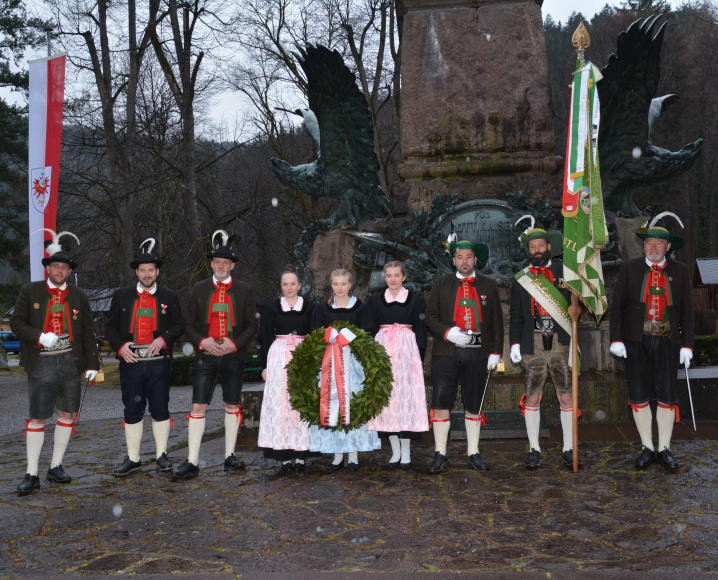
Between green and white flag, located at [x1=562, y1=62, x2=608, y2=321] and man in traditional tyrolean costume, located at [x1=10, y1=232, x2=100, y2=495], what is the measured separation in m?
3.96

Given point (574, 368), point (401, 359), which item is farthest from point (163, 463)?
point (574, 368)

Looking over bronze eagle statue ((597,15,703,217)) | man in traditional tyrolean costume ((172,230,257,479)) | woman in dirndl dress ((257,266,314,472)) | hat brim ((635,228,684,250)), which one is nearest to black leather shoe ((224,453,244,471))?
man in traditional tyrolean costume ((172,230,257,479))

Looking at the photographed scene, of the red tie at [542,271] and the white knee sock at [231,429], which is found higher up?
the red tie at [542,271]

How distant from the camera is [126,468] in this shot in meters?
6.35

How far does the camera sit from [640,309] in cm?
620

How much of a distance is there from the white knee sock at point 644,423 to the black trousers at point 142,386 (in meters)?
3.80

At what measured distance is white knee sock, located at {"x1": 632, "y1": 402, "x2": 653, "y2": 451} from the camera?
6.12 metres

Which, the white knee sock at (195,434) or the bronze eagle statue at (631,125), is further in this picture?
the bronze eagle statue at (631,125)

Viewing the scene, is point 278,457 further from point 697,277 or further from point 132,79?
point 697,277

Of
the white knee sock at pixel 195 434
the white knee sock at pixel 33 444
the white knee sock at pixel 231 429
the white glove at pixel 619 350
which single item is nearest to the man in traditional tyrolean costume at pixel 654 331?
the white glove at pixel 619 350

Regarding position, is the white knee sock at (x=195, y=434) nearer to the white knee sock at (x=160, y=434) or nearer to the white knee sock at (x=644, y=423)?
the white knee sock at (x=160, y=434)

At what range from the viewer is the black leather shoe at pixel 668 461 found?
19.1 feet

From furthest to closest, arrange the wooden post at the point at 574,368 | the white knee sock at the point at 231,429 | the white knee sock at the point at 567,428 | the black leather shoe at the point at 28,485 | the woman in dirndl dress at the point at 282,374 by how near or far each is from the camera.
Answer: the white knee sock at the point at 231,429 < the woman in dirndl dress at the point at 282,374 < the white knee sock at the point at 567,428 < the wooden post at the point at 574,368 < the black leather shoe at the point at 28,485

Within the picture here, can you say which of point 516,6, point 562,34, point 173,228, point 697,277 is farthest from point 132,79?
point 562,34
